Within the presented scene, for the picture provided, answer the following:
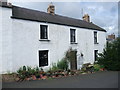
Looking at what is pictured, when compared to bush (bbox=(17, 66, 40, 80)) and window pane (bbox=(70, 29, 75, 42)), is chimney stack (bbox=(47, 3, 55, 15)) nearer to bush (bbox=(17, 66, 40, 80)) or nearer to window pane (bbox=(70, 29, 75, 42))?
window pane (bbox=(70, 29, 75, 42))

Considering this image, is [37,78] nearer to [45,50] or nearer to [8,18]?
[45,50]

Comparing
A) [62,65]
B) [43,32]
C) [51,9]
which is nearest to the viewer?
[43,32]

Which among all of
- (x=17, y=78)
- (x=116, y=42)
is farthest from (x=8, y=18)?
(x=116, y=42)

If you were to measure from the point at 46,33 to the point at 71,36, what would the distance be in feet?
12.5

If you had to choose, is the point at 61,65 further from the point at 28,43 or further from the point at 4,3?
the point at 4,3

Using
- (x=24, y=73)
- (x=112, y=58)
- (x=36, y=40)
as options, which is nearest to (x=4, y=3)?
(x=36, y=40)

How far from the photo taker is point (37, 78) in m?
10.6

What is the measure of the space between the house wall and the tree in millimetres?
2933

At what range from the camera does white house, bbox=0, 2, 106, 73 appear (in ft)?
35.7

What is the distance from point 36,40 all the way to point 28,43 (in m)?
0.94

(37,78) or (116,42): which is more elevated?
(116,42)

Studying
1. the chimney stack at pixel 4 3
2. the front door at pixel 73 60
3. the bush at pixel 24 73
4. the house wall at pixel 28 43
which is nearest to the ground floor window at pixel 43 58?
the house wall at pixel 28 43

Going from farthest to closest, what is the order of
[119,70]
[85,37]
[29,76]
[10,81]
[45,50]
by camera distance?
[85,37], [119,70], [45,50], [29,76], [10,81]

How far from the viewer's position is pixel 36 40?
1266 centimetres
